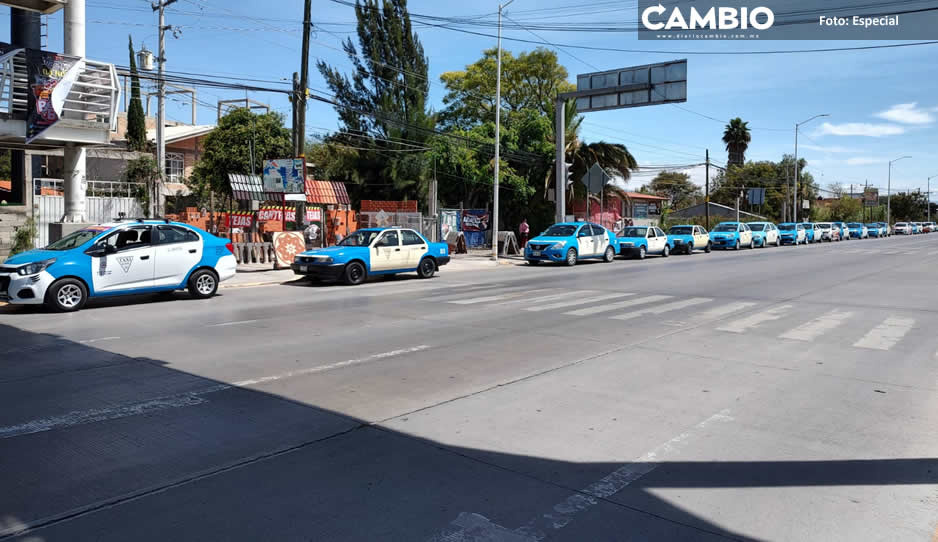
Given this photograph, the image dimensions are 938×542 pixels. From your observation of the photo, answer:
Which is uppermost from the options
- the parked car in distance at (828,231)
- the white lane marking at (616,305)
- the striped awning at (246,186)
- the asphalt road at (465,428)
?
the striped awning at (246,186)

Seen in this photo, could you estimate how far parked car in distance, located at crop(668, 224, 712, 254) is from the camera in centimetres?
3425

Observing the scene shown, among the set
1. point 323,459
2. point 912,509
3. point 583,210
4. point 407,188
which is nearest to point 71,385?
point 323,459

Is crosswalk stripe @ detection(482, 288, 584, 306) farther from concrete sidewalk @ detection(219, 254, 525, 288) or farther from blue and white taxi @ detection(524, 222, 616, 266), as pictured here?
blue and white taxi @ detection(524, 222, 616, 266)

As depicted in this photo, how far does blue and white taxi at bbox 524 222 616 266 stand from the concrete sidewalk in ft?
4.98

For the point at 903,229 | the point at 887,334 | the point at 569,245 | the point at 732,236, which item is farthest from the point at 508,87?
the point at 903,229

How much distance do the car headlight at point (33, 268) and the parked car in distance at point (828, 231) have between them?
54380 mm

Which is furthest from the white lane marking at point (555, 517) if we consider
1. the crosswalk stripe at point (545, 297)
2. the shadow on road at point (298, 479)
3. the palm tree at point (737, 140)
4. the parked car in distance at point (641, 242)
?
the palm tree at point (737, 140)

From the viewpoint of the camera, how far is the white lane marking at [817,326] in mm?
10062

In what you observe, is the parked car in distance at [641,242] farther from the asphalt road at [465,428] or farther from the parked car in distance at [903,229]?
the parked car in distance at [903,229]

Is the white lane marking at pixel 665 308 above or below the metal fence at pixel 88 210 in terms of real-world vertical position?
below

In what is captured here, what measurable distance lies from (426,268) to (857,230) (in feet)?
180

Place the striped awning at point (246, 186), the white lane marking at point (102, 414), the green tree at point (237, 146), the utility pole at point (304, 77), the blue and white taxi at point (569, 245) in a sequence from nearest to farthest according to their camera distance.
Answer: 1. the white lane marking at point (102, 414)
2. the utility pole at point (304, 77)
3. the striped awning at point (246, 186)
4. the blue and white taxi at point (569, 245)
5. the green tree at point (237, 146)

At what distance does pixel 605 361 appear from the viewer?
322 inches

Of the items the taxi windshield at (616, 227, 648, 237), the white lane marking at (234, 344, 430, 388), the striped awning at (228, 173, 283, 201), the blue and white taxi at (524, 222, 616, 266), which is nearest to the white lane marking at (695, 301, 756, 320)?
the white lane marking at (234, 344, 430, 388)
